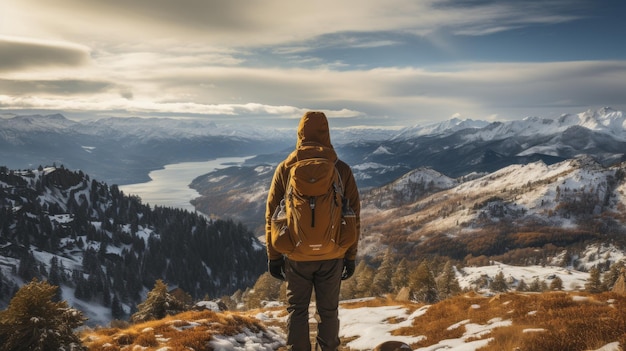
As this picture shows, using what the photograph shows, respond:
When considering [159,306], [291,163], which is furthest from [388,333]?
[159,306]

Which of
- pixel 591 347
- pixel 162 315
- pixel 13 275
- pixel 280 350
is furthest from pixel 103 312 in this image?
pixel 591 347

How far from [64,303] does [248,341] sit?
753 centimetres

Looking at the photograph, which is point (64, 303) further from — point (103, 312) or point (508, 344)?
point (103, 312)

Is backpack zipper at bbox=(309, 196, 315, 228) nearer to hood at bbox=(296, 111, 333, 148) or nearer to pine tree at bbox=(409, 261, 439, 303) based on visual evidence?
hood at bbox=(296, 111, 333, 148)

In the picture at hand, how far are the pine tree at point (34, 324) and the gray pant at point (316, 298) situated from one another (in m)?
8.53

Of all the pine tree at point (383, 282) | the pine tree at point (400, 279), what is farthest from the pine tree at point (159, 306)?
the pine tree at point (383, 282)

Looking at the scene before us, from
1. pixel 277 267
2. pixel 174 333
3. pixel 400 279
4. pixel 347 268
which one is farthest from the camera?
pixel 400 279

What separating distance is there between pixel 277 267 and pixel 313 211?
78.9 inches

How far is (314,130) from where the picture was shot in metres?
8.91

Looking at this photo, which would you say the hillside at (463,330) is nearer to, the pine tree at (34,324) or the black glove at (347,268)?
the pine tree at (34,324)

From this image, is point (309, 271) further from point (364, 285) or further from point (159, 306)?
point (364, 285)

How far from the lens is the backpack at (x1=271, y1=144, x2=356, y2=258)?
8.08 meters

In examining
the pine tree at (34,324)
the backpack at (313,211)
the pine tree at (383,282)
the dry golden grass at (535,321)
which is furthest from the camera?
the pine tree at (383,282)

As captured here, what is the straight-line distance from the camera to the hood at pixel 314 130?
8.86m
